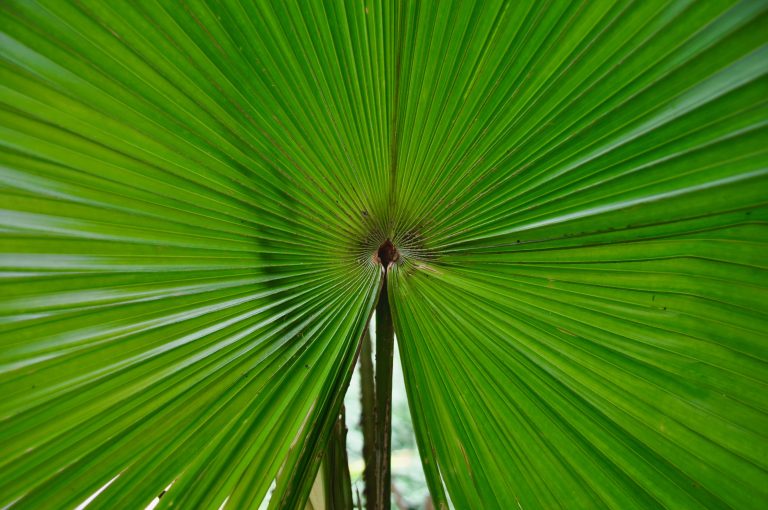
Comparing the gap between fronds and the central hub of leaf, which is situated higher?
the central hub of leaf

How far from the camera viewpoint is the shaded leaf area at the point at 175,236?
0.55m

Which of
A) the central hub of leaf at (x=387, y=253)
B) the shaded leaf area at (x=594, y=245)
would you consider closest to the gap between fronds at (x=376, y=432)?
the central hub of leaf at (x=387, y=253)

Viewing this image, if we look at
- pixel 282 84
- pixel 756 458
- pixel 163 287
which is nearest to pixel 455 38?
pixel 282 84

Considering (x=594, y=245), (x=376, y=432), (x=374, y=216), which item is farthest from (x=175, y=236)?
(x=594, y=245)

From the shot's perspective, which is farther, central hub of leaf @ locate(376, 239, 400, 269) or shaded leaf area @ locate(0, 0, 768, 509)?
central hub of leaf @ locate(376, 239, 400, 269)

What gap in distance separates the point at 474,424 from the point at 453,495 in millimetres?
141

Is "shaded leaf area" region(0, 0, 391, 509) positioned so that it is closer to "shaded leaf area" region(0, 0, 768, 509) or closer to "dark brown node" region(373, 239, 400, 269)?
"shaded leaf area" region(0, 0, 768, 509)

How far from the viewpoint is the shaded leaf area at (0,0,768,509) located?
1.81ft

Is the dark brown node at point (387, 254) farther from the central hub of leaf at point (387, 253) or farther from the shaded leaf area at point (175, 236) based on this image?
the shaded leaf area at point (175, 236)

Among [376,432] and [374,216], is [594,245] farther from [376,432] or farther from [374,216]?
[376,432]

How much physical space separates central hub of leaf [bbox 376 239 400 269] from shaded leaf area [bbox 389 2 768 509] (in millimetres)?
91

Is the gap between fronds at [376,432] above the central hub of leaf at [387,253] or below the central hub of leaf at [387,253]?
below

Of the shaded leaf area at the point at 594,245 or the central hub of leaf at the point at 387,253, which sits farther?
the central hub of leaf at the point at 387,253

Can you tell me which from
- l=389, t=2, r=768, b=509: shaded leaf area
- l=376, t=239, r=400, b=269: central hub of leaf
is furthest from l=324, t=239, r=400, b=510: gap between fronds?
l=389, t=2, r=768, b=509: shaded leaf area
